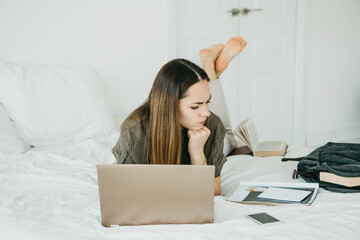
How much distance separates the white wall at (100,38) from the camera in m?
2.76

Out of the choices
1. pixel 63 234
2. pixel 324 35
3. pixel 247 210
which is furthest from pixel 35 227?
pixel 324 35

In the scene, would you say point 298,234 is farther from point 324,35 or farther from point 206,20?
point 324,35

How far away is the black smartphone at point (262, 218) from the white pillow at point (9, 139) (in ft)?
4.27

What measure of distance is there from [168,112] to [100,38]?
156 cm

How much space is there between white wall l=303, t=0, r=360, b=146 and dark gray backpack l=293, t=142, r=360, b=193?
7.29 ft

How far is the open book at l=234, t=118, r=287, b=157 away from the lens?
2.25 meters

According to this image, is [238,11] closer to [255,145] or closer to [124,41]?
[124,41]

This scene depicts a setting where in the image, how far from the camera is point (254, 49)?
3.71m

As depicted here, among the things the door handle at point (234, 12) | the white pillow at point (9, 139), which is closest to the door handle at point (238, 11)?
the door handle at point (234, 12)

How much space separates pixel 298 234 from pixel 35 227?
0.71m

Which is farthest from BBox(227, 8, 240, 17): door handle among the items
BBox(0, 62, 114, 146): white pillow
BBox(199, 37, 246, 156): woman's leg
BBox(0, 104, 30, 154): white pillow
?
BBox(0, 104, 30, 154): white pillow

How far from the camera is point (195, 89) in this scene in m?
1.60

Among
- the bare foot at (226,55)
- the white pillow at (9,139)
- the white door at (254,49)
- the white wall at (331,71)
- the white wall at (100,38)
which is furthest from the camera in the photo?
the white wall at (331,71)

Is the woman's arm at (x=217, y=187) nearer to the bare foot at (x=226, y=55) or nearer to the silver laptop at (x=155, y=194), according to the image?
the silver laptop at (x=155, y=194)
